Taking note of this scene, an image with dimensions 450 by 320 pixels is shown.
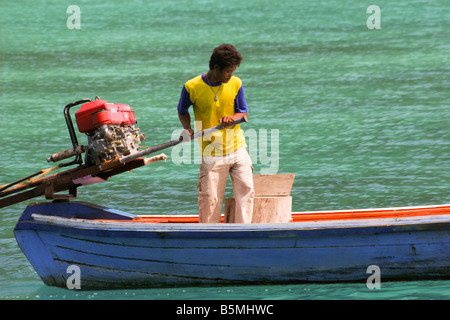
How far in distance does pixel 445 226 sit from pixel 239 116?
1.70m

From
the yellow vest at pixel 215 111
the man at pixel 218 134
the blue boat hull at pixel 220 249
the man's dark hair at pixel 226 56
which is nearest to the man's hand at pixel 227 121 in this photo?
the man at pixel 218 134

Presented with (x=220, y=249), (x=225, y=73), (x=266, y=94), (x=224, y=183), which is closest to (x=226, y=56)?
(x=225, y=73)

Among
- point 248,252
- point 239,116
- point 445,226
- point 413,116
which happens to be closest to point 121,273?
point 248,252

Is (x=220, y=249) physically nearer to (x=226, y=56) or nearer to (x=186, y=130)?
(x=186, y=130)

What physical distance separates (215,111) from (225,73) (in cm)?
35

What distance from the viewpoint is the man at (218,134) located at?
7050 mm

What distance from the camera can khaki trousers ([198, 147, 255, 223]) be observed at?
23.7 ft

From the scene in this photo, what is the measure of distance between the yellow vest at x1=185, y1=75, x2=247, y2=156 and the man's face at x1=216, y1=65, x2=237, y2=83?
0.10m

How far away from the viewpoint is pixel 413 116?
15547mm

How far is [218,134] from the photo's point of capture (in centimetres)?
716

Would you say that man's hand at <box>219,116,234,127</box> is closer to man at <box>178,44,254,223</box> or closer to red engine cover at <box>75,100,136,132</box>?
man at <box>178,44,254,223</box>

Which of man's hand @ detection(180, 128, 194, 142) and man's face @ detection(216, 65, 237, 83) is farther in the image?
man's hand @ detection(180, 128, 194, 142)

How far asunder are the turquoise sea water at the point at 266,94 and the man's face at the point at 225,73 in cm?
165

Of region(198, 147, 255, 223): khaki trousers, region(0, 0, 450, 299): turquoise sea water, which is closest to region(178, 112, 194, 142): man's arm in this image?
region(198, 147, 255, 223): khaki trousers
